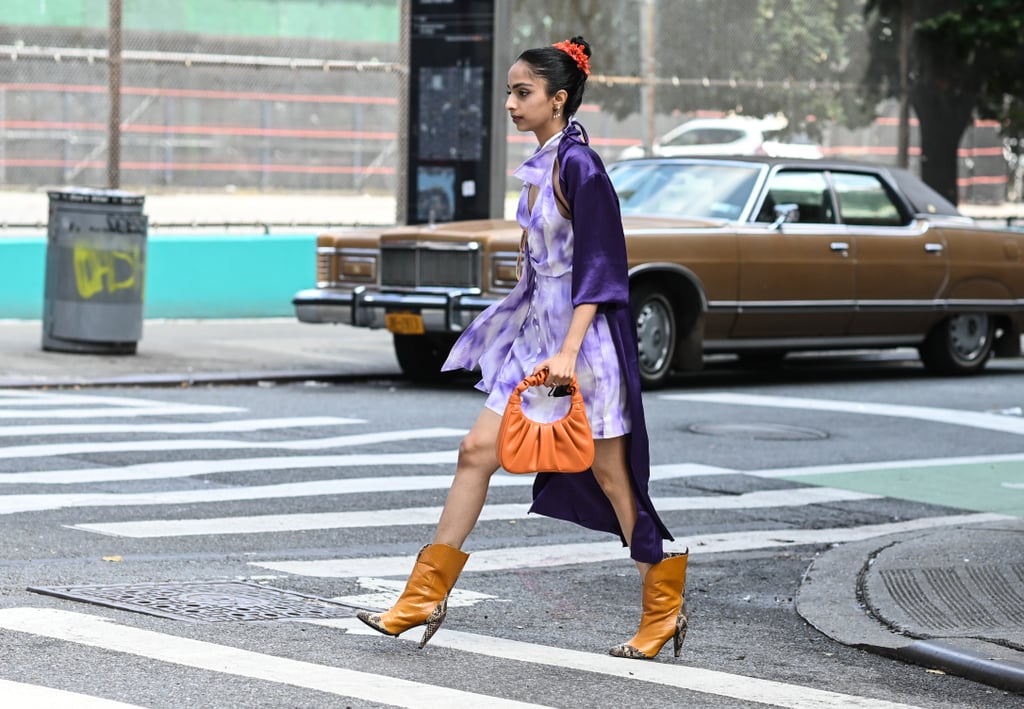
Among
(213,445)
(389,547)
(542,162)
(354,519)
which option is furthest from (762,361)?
(542,162)

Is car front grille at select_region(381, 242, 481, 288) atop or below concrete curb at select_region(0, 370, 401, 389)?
atop

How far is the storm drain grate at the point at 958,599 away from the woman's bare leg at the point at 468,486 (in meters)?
1.61

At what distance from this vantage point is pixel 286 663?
5477 millimetres

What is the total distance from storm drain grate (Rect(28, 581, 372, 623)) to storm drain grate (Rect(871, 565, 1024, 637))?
1.90m

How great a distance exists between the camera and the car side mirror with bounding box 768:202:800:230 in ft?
48.1

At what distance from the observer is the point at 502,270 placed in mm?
13531

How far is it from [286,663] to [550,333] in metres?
1.24

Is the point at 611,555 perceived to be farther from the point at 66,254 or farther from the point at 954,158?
the point at 954,158

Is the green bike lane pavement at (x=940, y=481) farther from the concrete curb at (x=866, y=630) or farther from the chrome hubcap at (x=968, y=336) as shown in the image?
the chrome hubcap at (x=968, y=336)

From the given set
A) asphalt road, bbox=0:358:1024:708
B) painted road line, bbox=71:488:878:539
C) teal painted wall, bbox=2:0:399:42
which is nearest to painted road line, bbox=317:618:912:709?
asphalt road, bbox=0:358:1024:708

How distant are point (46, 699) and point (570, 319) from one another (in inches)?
74.2

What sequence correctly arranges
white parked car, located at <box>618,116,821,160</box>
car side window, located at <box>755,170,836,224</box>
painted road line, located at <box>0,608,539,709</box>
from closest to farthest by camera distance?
painted road line, located at <box>0,608,539,709</box>, car side window, located at <box>755,170,836,224</box>, white parked car, located at <box>618,116,821,160</box>

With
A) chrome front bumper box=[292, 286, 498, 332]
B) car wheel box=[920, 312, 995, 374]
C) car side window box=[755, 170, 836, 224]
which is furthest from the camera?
car wheel box=[920, 312, 995, 374]

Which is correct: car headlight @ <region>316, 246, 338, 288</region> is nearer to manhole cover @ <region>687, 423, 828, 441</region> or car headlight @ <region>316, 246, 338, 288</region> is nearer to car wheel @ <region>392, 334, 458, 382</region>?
car wheel @ <region>392, 334, 458, 382</region>
